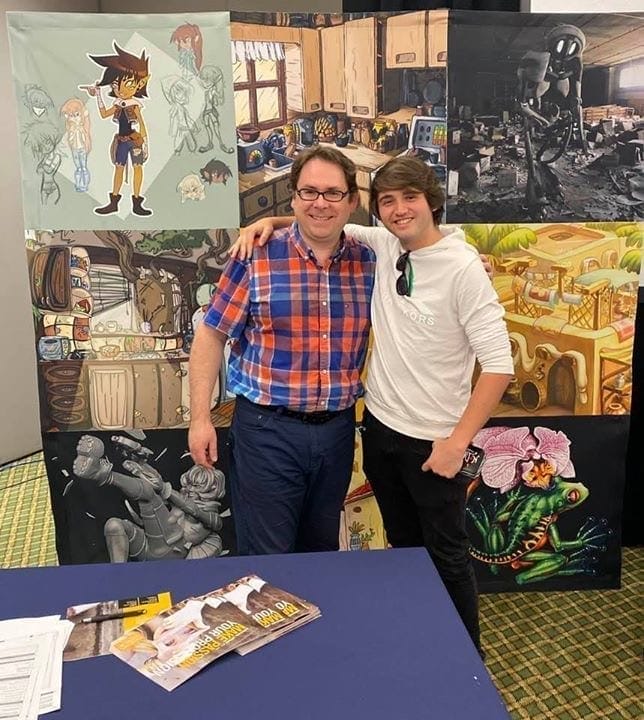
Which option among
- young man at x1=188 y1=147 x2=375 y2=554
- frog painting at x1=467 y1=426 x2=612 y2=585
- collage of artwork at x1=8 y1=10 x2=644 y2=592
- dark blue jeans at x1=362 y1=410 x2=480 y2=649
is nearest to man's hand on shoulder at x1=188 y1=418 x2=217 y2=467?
young man at x1=188 y1=147 x2=375 y2=554

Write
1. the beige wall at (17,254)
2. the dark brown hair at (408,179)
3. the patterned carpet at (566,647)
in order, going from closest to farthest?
the dark brown hair at (408,179) → the patterned carpet at (566,647) → the beige wall at (17,254)

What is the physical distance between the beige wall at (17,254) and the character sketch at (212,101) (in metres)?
1.54

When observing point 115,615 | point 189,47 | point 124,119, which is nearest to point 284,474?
point 115,615

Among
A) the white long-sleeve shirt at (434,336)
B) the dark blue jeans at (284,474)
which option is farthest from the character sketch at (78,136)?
the white long-sleeve shirt at (434,336)

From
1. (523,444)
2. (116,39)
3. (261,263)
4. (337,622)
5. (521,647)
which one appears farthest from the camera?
(523,444)

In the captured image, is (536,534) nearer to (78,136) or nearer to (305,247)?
(305,247)

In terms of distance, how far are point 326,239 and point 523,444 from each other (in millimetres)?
1113

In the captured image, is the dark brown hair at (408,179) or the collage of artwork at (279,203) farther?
the collage of artwork at (279,203)

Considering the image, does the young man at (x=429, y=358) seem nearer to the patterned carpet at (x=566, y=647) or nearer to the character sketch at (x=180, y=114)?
the patterned carpet at (x=566, y=647)

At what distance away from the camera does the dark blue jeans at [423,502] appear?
1.76m

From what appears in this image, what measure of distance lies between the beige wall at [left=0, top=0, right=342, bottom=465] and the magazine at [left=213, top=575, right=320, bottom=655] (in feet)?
8.89

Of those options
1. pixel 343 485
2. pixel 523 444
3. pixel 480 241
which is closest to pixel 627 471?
pixel 523 444

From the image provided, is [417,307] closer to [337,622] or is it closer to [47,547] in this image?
[337,622]

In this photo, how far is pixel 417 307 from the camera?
1.68 m
